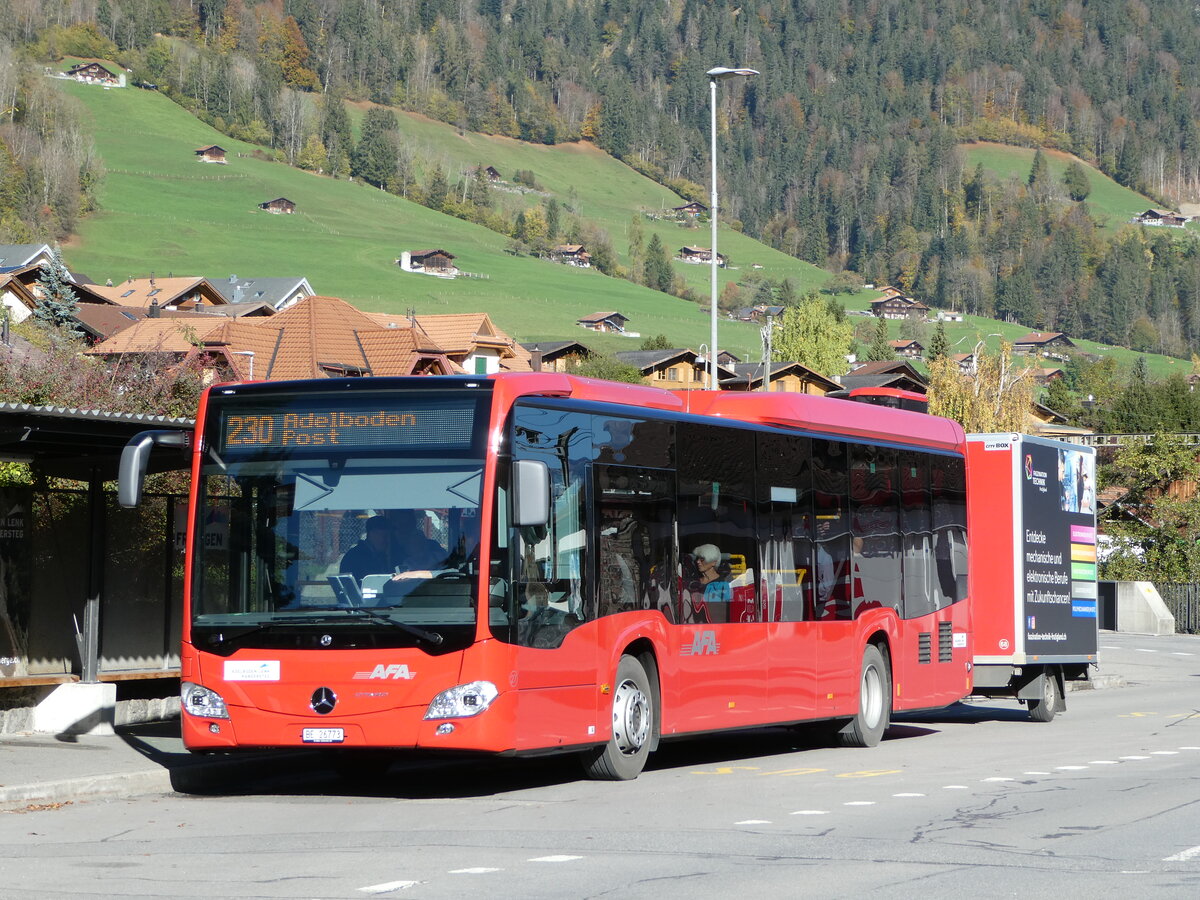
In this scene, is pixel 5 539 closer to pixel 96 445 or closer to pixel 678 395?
pixel 96 445

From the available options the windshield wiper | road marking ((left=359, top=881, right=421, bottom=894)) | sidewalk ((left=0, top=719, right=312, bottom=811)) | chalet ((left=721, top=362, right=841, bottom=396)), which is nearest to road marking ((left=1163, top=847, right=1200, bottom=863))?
road marking ((left=359, top=881, right=421, bottom=894))

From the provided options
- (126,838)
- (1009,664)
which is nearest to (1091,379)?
(1009,664)

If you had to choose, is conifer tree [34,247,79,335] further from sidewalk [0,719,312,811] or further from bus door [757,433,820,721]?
bus door [757,433,820,721]

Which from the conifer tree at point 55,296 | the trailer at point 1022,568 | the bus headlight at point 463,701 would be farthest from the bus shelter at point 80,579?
the conifer tree at point 55,296

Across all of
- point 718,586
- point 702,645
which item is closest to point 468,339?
point 718,586

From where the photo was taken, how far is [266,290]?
5443 inches

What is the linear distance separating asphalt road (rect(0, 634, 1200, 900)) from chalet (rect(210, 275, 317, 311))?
4858 inches

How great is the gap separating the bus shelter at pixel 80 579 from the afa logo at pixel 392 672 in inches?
148

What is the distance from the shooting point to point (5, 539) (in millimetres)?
16422

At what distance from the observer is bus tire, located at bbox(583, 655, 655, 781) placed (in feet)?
43.2

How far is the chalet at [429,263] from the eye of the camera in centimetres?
17262

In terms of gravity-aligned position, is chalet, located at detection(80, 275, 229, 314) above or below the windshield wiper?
above

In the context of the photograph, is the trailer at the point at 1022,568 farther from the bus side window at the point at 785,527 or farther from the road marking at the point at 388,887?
the road marking at the point at 388,887

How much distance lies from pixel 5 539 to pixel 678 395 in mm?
6799
